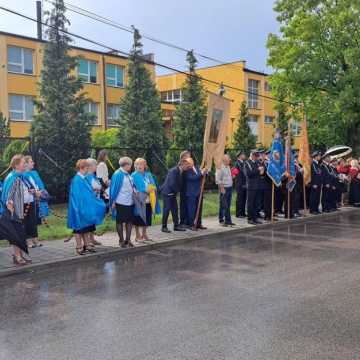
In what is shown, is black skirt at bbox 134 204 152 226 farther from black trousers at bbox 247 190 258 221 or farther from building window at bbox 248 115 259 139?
building window at bbox 248 115 259 139

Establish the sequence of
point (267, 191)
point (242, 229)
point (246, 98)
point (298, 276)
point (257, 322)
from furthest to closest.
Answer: point (246, 98) < point (267, 191) < point (242, 229) < point (298, 276) < point (257, 322)

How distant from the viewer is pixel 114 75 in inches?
1614

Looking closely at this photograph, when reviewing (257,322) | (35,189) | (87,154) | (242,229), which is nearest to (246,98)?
(87,154)

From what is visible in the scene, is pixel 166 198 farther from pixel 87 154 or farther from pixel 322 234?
pixel 87 154

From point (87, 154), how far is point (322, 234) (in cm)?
966

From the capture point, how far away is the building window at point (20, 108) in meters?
34.5

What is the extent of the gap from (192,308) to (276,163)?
9156 mm

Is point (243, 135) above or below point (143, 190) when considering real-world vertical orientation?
above

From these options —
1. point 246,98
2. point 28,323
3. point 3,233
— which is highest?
point 246,98

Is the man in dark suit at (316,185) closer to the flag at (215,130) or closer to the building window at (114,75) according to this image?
the flag at (215,130)

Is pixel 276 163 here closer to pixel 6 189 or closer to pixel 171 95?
pixel 6 189

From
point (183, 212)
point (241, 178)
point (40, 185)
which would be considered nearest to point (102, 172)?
point (183, 212)

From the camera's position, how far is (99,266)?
888 cm

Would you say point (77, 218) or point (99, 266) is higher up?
point (77, 218)
